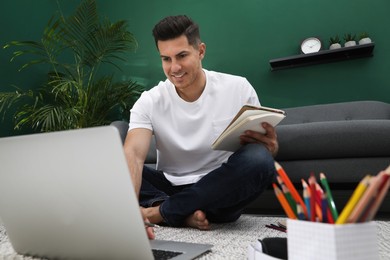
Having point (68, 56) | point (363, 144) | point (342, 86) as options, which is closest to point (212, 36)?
point (342, 86)

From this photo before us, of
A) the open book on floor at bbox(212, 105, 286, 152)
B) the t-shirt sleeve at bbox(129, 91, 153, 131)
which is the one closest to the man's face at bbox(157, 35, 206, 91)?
the t-shirt sleeve at bbox(129, 91, 153, 131)

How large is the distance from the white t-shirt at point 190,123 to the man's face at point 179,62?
7cm

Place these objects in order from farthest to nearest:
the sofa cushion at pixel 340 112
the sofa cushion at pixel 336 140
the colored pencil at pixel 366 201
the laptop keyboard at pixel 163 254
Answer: the sofa cushion at pixel 340 112 < the sofa cushion at pixel 336 140 < the laptop keyboard at pixel 163 254 < the colored pencil at pixel 366 201

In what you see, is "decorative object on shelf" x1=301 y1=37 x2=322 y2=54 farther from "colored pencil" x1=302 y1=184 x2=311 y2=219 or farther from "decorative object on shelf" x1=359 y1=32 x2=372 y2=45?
"colored pencil" x1=302 y1=184 x2=311 y2=219

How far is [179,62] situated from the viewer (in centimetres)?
135

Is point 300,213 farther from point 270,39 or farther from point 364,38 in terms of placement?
point 270,39

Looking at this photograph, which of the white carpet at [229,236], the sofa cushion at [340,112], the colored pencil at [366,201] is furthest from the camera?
the sofa cushion at [340,112]

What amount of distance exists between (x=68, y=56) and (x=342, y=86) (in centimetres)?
221

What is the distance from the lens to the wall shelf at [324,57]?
2.41 metres

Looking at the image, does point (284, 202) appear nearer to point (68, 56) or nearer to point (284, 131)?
point (284, 131)

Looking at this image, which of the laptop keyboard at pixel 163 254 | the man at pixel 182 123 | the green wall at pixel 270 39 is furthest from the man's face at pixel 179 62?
the green wall at pixel 270 39

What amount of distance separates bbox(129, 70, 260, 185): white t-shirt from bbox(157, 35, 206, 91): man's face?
0.07 m

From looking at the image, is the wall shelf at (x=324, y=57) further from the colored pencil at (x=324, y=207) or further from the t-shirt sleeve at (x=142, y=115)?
the colored pencil at (x=324, y=207)

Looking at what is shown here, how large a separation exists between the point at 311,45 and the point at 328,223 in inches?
91.4
